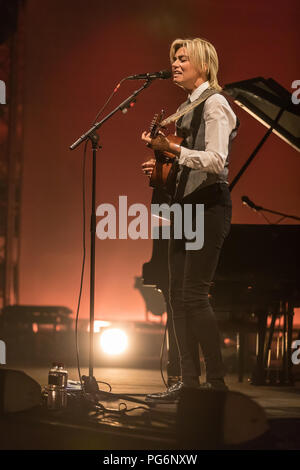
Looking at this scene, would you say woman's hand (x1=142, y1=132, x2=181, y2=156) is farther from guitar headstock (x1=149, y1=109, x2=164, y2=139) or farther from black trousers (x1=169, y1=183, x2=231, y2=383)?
black trousers (x1=169, y1=183, x2=231, y2=383)

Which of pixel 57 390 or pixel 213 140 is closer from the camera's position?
pixel 213 140

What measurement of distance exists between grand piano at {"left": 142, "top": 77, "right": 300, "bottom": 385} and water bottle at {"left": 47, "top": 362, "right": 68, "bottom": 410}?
3.25 feet

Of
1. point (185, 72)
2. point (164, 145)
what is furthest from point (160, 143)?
point (185, 72)

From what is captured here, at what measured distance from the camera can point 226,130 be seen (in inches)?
100

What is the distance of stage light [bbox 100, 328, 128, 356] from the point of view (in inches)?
250

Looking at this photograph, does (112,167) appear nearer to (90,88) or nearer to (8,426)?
(90,88)

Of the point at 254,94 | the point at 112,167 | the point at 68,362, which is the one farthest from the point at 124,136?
the point at 254,94

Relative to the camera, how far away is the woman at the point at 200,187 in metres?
2.50

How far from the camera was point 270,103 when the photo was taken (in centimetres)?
421

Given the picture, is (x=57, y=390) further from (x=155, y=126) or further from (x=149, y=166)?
(x=155, y=126)

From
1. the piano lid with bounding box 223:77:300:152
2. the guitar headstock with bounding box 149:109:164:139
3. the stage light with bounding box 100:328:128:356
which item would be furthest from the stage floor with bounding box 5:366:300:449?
the stage light with bounding box 100:328:128:356

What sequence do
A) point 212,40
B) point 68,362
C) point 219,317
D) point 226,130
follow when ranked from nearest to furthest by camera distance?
point 226,130
point 219,317
point 68,362
point 212,40

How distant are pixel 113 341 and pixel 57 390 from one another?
3.79m
